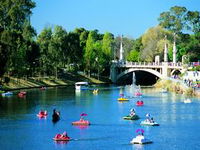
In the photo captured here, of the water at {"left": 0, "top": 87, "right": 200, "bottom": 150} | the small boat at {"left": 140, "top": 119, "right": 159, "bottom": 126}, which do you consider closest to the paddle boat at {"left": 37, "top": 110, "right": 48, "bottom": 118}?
the water at {"left": 0, "top": 87, "right": 200, "bottom": 150}

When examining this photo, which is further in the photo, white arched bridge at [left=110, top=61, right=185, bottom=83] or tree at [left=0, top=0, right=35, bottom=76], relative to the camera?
white arched bridge at [left=110, top=61, right=185, bottom=83]

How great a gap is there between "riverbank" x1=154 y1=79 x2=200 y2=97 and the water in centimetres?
365

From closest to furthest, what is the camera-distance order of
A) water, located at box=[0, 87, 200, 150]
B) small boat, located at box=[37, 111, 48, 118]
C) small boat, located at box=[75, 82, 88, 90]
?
water, located at box=[0, 87, 200, 150] → small boat, located at box=[37, 111, 48, 118] → small boat, located at box=[75, 82, 88, 90]

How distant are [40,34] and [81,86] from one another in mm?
31357

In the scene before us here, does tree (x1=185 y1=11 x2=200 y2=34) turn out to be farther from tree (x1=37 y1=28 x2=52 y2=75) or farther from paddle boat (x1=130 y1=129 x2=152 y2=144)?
paddle boat (x1=130 y1=129 x2=152 y2=144)

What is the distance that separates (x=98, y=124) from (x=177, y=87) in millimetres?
60135

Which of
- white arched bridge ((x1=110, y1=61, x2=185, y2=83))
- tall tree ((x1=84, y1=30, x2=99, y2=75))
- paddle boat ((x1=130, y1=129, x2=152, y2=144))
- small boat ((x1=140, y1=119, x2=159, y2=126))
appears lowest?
paddle boat ((x1=130, y1=129, x2=152, y2=144))

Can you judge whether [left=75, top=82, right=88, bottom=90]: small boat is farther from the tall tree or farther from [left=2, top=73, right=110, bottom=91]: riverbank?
the tall tree

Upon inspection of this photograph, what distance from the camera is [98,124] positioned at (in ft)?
284

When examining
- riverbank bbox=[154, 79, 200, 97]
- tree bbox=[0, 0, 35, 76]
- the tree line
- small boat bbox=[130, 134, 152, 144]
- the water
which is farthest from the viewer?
the tree line

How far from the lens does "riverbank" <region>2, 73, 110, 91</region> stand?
498 feet

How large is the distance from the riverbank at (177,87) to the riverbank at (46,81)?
93.7ft

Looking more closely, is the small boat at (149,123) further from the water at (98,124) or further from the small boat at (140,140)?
the small boat at (140,140)

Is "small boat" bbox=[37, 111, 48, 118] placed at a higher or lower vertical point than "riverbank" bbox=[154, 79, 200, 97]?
lower
